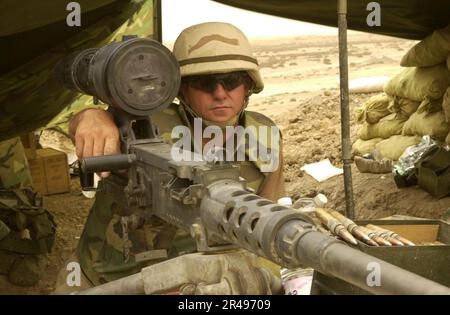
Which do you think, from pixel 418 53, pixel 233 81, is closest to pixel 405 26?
pixel 418 53

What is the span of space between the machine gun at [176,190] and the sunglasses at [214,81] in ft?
1.49

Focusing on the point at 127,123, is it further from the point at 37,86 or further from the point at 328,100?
the point at 328,100

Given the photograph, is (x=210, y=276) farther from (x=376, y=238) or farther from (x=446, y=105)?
(x=446, y=105)

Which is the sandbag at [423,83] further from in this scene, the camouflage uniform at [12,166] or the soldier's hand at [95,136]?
the soldier's hand at [95,136]

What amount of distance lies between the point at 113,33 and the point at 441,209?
2.85 meters

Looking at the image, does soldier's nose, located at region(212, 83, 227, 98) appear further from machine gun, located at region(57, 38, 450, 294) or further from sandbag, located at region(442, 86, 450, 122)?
sandbag, located at region(442, 86, 450, 122)

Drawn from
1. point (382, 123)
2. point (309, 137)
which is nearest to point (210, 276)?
point (382, 123)

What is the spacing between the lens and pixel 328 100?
11.0 m

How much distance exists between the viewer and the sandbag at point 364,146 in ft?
25.8

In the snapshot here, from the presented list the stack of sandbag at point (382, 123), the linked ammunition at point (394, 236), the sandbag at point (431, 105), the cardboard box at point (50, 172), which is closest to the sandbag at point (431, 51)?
the sandbag at point (431, 105)

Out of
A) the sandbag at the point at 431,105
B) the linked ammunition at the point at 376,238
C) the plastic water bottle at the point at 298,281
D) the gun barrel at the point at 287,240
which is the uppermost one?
the gun barrel at the point at 287,240

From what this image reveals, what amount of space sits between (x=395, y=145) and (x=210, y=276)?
5.79m

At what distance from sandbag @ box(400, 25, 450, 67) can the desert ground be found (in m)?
1.11

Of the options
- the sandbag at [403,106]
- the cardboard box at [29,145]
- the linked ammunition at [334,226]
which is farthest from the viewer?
the sandbag at [403,106]
